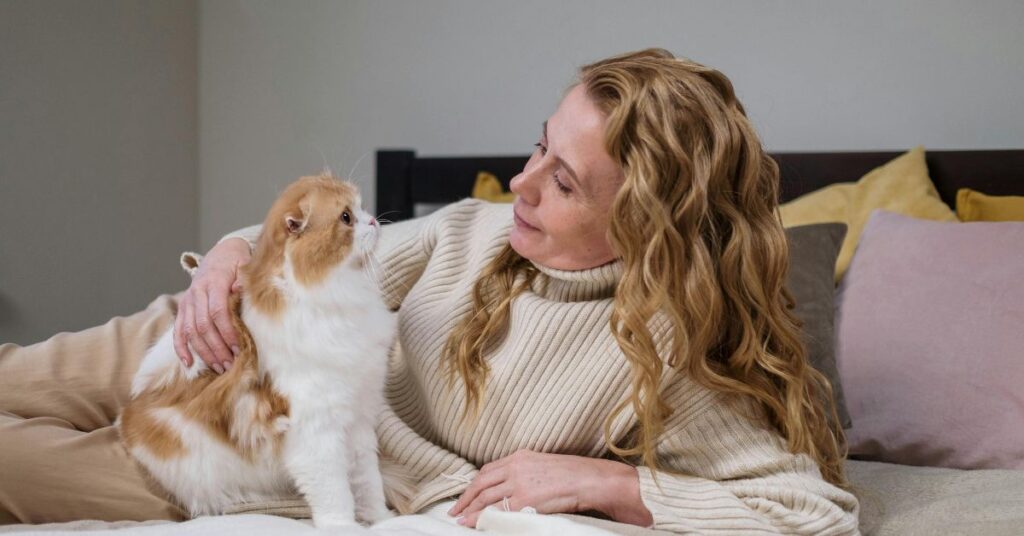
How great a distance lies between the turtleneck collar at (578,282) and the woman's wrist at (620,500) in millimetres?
297

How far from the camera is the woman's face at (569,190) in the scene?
140 centimetres

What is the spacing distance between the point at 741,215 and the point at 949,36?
3.68 feet

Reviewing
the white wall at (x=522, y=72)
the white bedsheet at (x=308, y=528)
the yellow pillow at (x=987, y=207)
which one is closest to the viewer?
the white bedsheet at (x=308, y=528)

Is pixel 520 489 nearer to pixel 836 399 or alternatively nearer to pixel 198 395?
pixel 198 395

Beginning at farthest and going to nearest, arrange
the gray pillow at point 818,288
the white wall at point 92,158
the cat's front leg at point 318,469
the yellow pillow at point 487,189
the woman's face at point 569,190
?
the white wall at point 92,158
the yellow pillow at point 487,189
the gray pillow at point 818,288
the woman's face at point 569,190
the cat's front leg at point 318,469

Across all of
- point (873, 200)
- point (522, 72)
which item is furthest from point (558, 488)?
point (522, 72)

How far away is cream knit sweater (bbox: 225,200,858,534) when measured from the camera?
1.32 metres

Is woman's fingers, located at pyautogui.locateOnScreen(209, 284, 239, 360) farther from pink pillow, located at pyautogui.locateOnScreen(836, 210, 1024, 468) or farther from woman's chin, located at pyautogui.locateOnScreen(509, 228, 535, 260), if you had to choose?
pink pillow, located at pyautogui.locateOnScreen(836, 210, 1024, 468)

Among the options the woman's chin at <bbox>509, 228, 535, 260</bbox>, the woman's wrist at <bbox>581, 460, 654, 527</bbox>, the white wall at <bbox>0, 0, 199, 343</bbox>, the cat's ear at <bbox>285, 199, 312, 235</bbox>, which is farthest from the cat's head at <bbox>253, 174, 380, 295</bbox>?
the white wall at <bbox>0, 0, 199, 343</bbox>

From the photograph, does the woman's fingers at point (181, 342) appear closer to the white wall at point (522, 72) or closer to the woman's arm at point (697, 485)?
the woman's arm at point (697, 485)

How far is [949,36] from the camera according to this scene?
221 cm

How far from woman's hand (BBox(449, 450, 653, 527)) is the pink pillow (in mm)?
645

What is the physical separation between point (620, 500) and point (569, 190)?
445 mm

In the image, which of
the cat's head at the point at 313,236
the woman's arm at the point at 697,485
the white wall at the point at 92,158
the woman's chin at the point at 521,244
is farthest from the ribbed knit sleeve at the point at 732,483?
the white wall at the point at 92,158
